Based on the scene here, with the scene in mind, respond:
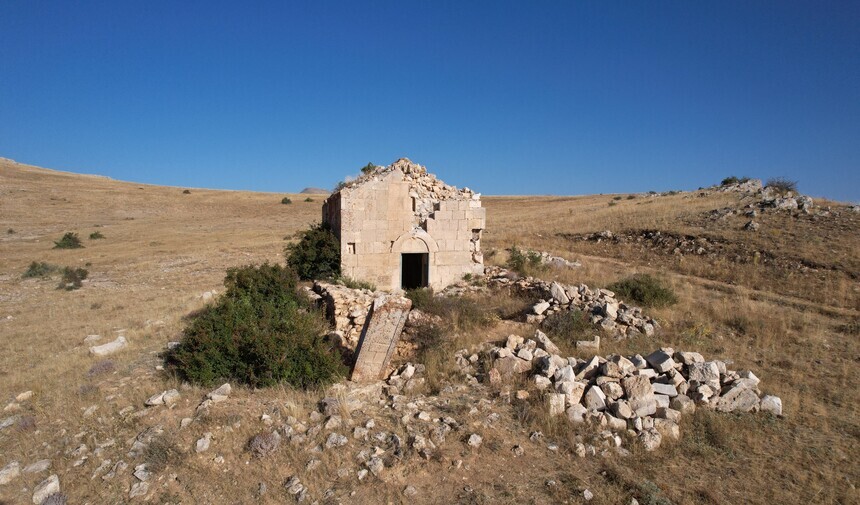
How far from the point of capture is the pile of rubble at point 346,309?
8980 mm

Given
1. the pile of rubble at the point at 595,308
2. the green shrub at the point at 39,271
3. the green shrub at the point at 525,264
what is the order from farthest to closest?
the green shrub at the point at 39,271
the green shrub at the point at 525,264
the pile of rubble at the point at 595,308

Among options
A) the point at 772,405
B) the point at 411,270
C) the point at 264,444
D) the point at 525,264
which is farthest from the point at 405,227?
the point at 772,405

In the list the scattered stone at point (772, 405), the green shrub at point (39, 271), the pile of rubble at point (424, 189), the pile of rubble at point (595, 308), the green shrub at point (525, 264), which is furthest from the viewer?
the green shrub at point (39, 271)

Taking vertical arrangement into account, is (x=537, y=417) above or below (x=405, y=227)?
below

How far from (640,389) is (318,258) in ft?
29.4

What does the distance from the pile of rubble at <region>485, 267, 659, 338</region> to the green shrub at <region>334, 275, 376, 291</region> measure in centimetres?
414

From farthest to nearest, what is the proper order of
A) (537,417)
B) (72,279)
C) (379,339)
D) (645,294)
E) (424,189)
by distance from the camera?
(72,279)
(424,189)
(645,294)
(379,339)
(537,417)

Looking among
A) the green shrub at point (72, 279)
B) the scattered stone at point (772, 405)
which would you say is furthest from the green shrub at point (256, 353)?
the green shrub at point (72, 279)

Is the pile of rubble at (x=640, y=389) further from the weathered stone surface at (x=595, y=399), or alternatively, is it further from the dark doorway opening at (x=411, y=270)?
the dark doorway opening at (x=411, y=270)

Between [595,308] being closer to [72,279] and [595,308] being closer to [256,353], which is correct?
[256,353]

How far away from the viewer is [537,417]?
5.90 meters

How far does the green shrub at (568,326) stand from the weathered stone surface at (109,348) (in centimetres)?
881

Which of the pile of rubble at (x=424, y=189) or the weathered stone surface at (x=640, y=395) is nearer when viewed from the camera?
the weathered stone surface at (x=640, y=395)

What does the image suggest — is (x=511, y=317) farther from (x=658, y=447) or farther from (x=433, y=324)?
(x=658, y=447)
